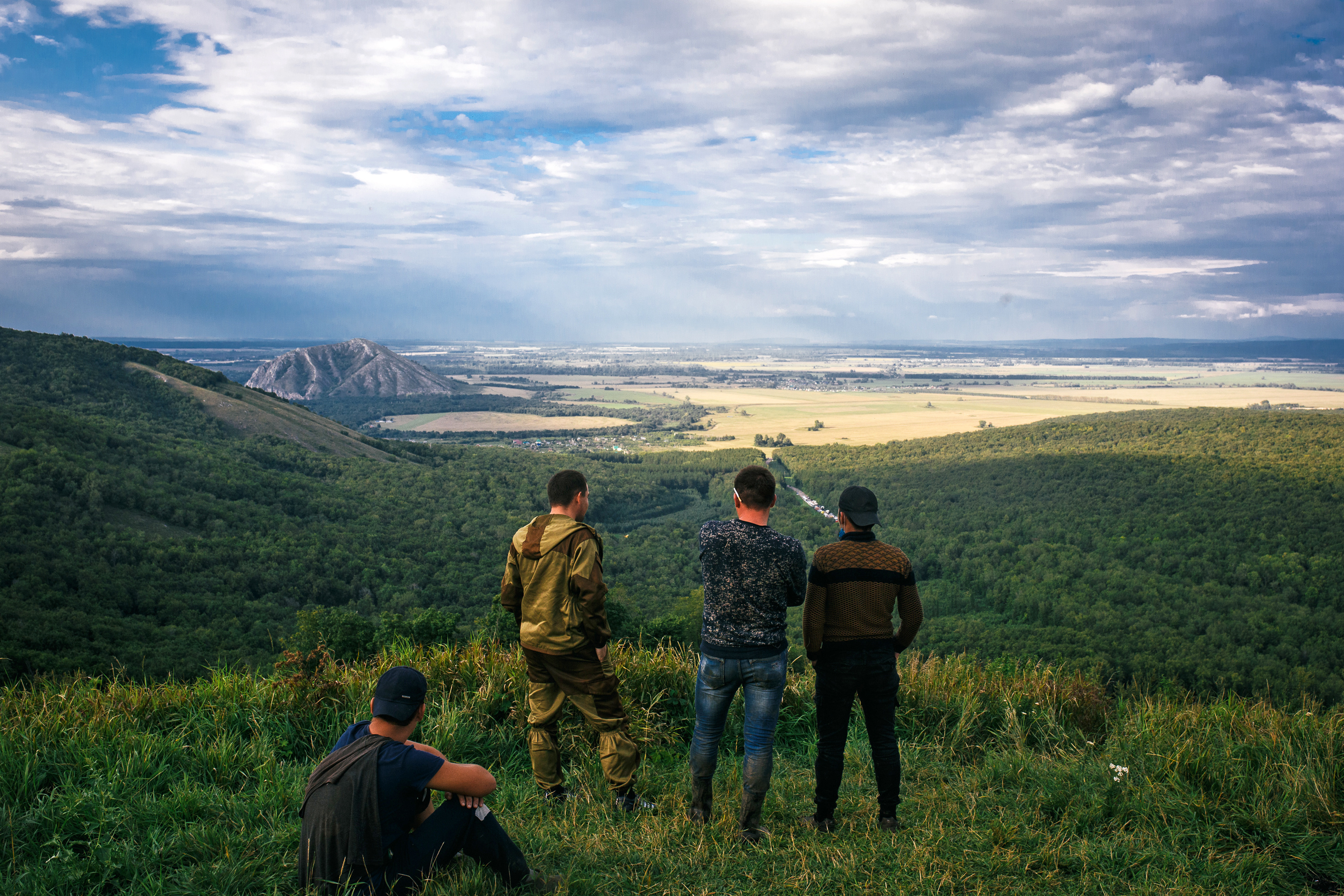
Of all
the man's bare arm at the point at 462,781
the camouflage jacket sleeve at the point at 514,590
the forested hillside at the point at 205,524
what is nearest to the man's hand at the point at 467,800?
the man's bare arm at the point at 462,781

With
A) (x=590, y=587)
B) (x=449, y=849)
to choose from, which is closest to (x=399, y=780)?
(x=449, y=849)

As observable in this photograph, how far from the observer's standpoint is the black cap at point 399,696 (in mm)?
3551

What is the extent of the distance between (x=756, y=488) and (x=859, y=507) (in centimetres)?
70

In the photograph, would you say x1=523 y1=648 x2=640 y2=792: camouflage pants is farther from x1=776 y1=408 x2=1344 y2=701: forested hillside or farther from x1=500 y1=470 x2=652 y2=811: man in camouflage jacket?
x1=776 y1=408 x2=1344 y2=701: forested hillside

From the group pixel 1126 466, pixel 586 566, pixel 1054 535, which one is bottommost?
pixel 1054 535

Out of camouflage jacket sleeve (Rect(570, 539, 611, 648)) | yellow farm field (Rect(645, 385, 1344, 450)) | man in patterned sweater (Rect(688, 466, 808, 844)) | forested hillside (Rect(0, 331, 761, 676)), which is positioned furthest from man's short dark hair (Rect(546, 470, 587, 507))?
yellow farm field (Rect(645, 385, 1344, 450))

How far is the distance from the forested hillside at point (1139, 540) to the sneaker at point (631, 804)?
13093 mm

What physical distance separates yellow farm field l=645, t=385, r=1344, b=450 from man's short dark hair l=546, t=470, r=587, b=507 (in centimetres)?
9588

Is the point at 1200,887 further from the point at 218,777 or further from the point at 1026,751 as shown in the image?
the point at 218,777

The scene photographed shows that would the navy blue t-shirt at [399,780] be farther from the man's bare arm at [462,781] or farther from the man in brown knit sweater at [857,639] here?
the man in brown knit sweater at [857,639]

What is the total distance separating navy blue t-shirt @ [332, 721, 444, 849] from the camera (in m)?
→ 3.44

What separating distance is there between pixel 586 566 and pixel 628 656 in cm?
272

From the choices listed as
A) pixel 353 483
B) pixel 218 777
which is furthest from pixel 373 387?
pixel 218 777

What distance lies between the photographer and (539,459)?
Result: 83375mm
